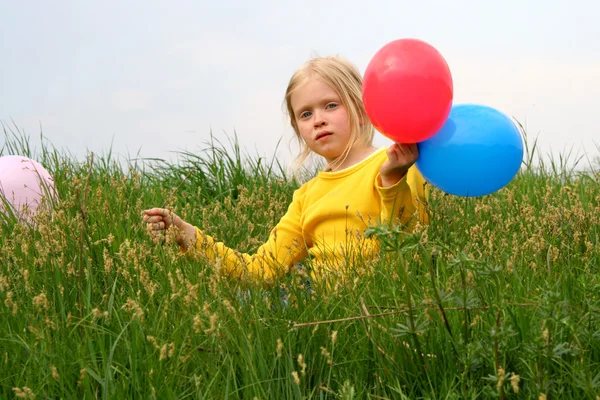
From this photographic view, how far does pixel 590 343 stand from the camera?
201 centimetres

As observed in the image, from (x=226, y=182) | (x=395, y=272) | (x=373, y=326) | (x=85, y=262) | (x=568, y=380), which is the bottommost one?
(x=568, y=380)

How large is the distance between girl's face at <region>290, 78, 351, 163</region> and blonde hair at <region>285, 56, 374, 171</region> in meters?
0.03

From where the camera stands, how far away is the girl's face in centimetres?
346

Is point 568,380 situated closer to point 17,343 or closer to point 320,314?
point 320,314

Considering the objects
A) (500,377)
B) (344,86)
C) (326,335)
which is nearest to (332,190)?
(344,86)

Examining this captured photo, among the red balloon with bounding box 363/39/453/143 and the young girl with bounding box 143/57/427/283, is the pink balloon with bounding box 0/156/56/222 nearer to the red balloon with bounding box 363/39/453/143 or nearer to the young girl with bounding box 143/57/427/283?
the young girl with bounding box 143/57/427/283

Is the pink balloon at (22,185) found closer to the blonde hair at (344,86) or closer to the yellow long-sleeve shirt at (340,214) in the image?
the yellow long-sleeve shirt at (340,214)

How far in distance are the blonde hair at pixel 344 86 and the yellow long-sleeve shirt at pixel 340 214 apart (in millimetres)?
165

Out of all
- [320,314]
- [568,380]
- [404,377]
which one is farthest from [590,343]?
[320,314]

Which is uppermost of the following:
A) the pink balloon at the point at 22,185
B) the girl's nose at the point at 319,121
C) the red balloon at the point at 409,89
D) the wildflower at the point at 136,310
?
the pink balloon at the point at 22,185

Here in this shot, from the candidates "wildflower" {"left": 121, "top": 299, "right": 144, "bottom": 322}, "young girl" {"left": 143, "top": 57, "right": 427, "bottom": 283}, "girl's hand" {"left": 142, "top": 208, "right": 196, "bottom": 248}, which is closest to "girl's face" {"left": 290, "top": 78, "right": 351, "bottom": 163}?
"young girl" {"left": 143, "top": 57, "right": 427, "bottom": 283}

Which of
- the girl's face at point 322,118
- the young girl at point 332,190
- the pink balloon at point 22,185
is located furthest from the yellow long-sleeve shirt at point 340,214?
the pink balloon at point 22,185

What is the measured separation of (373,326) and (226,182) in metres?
3.88

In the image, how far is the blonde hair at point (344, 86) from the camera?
11.5 ft
